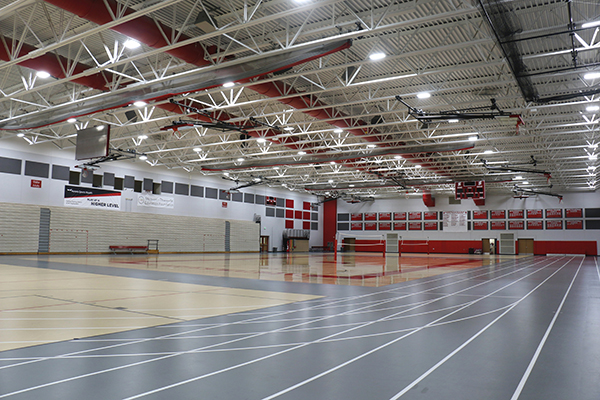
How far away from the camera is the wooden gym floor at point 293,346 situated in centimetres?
350

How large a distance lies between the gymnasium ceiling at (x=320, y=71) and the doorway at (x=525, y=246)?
1600cm

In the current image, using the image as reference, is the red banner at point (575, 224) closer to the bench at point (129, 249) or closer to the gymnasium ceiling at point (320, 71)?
the gymnasium ceiling at point (320, 71)

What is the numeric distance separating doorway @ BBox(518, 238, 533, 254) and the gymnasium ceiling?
1600cm

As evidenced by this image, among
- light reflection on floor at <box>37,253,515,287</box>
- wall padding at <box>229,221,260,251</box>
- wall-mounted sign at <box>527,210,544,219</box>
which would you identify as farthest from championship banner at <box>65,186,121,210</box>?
wall-mounted sign at <box>527,210,544,219</box>

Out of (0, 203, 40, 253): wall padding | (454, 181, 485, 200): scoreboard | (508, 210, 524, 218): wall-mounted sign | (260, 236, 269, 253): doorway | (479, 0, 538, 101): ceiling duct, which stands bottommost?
(260, 236, 269, 253): doorway

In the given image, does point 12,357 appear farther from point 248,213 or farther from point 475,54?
point 248,213

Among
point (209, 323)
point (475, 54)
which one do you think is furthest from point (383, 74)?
point (209, 323)

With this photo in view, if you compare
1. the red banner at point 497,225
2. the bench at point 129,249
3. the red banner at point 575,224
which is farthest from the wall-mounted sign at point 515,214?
the bench at point 129,249

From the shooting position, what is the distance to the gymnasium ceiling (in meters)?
12.1

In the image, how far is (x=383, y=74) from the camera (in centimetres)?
1688

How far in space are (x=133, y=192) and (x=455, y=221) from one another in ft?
115

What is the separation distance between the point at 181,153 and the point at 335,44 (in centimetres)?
2260

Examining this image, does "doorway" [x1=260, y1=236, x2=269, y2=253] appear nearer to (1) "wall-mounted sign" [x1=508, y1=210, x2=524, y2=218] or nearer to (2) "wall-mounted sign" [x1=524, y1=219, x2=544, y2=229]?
(1) "wall-mounted sign" [x1=508, y1=210, x2=524, y2=218]

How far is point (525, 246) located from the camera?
46.2 meters
